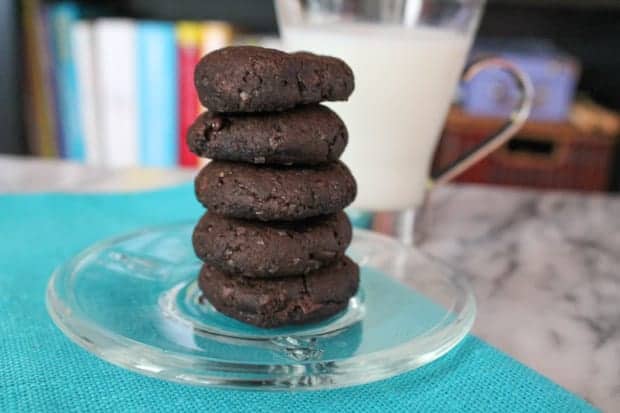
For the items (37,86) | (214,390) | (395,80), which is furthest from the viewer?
(37,86)

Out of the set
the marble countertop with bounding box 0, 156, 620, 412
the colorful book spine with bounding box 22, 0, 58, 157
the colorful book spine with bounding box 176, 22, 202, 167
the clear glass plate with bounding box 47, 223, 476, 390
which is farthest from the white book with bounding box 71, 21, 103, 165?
the clear glass plate with bounding box 47, 223, 476, 390

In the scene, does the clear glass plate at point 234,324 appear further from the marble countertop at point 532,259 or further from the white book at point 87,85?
the white book at point 87,85

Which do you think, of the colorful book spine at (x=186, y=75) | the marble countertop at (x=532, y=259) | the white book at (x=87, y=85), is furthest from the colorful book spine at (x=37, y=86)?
the marble countertop at (x=532, y=259)

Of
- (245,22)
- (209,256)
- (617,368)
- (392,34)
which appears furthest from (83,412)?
(245,22)

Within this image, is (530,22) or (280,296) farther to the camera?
(530,22)

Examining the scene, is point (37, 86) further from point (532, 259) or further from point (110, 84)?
point (532, 259)

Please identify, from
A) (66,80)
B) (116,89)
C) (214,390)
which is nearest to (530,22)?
(116,89)
